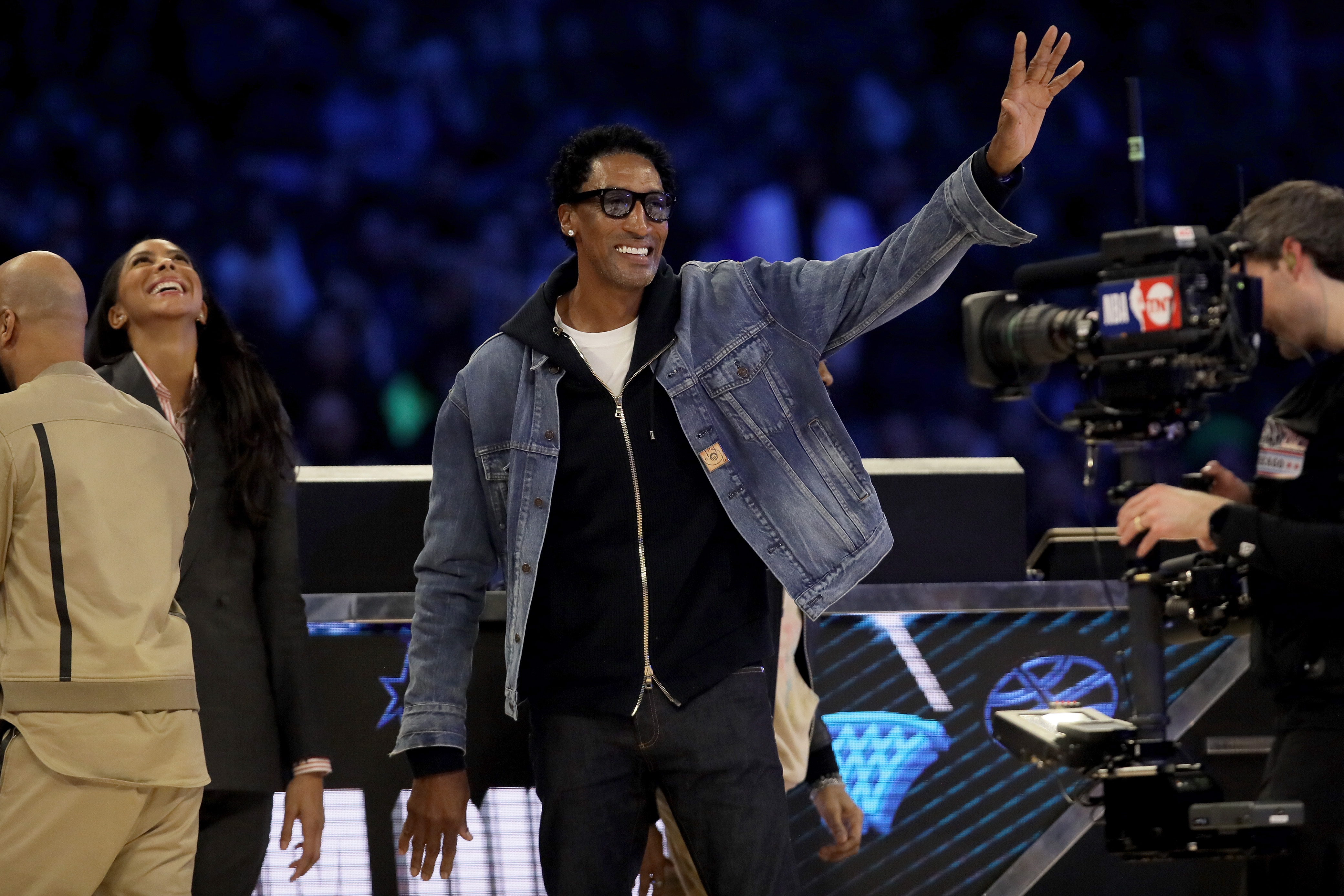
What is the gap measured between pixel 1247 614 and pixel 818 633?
938mm

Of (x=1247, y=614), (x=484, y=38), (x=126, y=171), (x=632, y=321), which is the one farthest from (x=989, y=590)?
(x=126, y=171)

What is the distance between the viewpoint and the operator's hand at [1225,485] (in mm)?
2277

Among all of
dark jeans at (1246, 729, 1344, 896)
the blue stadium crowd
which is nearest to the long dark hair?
dark jeans at (1246, 729, 1344, 896)

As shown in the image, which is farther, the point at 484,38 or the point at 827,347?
the point at 484,38

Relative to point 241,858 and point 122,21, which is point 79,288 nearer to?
point 241,858

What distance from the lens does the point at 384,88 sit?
16.1 ft

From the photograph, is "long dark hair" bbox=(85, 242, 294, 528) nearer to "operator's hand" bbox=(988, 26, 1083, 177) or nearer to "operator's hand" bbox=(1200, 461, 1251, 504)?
"operator's hand" bbox=(988, 26, 1083, 177)

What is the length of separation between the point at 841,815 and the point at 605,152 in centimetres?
127

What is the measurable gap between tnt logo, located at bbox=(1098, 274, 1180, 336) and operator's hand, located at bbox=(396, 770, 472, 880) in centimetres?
128

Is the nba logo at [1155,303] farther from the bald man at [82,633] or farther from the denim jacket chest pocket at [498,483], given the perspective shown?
the bald man at [82,633]

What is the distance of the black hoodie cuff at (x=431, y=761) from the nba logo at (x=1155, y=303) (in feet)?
4.23

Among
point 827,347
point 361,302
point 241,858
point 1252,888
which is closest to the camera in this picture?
point 1252,888

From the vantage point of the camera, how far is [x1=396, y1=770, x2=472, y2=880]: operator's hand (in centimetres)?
212

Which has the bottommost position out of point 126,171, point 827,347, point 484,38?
point 827,347
